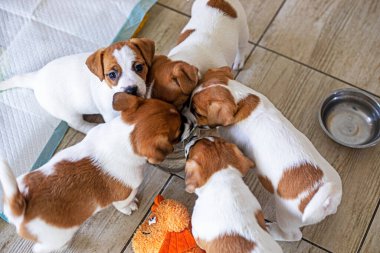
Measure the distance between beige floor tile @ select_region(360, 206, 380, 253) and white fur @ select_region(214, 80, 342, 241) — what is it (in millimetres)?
506

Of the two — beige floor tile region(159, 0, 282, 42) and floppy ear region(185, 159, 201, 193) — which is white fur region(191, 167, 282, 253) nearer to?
floppy ear region(185, 159, 201, 193)

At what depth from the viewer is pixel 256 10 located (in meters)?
3.45

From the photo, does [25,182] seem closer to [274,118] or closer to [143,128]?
[143,128]

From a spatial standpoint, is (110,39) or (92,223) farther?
(110,39)

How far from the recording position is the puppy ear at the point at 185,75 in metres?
2.30

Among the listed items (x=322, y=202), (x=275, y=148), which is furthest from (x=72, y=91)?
(x=322, y=202)

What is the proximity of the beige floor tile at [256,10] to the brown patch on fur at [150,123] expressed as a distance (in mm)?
1405

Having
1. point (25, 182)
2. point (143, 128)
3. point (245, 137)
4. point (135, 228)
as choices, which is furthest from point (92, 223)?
point (245, 137)

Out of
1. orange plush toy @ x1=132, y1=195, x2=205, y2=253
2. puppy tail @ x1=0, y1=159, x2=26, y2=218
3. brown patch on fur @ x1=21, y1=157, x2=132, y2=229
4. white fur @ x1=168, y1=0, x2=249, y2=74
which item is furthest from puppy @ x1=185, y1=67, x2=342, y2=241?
puppy tail @ x1=0, y1=159, x2=26, y2=218

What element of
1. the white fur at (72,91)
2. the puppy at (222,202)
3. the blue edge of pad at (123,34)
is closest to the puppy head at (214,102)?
the puppy at (222,202)

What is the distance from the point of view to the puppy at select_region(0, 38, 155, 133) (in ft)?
7.69

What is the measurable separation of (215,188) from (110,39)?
1.53m

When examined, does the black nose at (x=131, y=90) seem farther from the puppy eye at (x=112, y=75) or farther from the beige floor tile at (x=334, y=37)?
the beige floor tile at (x=334, y=37)

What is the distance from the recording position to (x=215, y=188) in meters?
2.13
